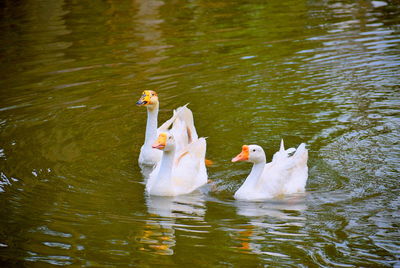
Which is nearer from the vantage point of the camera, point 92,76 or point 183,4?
point 92,76

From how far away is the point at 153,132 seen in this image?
10.1 metres

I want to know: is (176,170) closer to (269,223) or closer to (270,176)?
(270,176)

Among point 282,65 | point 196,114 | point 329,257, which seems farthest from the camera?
point 282,65

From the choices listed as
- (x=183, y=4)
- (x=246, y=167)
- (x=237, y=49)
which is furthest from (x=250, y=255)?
(x=183, y=4)

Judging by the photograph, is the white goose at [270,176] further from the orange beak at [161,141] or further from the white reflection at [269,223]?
the orange beak at [161,141]

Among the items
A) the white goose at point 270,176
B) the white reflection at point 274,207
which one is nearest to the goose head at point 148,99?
the white goose at point 270,176

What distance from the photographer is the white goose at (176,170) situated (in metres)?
8.69

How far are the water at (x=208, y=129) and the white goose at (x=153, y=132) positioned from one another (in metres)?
0.30

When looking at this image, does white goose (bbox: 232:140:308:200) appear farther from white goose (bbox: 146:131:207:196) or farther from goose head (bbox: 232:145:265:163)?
white goose (bbox: 146:131:207:196)

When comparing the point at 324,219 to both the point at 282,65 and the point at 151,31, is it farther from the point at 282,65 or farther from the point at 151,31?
the point at 151,31

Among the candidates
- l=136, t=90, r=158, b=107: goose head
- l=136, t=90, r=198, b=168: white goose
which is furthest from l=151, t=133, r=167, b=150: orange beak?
l=136, t=90, r=158, b=107: goose head

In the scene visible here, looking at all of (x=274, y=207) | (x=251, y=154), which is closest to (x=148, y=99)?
(x=251, y=154)

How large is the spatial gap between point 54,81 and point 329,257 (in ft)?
31.3

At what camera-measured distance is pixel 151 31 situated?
18938 millimetres
